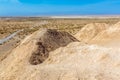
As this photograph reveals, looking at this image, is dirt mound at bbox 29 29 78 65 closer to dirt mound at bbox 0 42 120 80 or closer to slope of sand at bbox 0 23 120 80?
slope of sand at bbox 0 23 120 80

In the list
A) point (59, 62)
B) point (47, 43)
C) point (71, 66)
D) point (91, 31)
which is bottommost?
point (91, 31)

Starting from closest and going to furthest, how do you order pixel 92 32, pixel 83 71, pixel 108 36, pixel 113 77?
pixel 113 77 → pixel 83 71 → pixel 108 36 → pixel 92 32

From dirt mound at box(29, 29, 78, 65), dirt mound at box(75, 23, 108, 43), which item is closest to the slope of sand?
dirt mound at box(29, 29, 78, 65)

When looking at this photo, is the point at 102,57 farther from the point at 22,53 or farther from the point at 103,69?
the point at 22,53

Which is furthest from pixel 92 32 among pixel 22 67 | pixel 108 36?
pixel 22 67

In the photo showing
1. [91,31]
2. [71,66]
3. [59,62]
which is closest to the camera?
[71,66]

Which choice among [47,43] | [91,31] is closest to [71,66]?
[47,43]

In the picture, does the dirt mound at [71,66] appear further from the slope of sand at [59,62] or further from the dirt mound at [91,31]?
the dirt mound at [91,31]

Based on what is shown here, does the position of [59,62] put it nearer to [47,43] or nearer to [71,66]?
[71,66]
